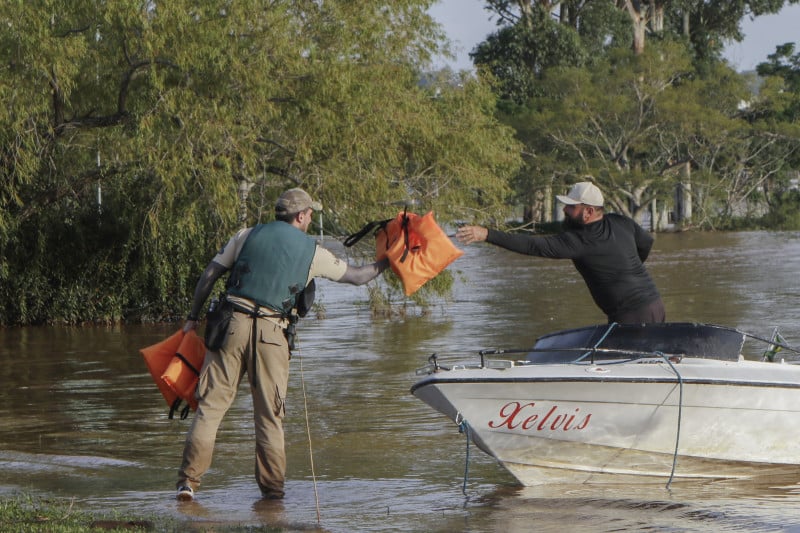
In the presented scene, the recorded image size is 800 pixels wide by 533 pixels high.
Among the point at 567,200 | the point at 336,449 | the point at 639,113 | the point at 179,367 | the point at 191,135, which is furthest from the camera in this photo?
the point at 639,113

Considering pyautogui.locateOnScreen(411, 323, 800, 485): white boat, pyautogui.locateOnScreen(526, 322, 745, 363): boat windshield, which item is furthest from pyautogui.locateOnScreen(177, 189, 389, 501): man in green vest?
pyautogui.locateOnScreen(526, 322, 745, 363): boat windshield

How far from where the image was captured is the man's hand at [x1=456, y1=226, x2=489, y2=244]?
8.34 m

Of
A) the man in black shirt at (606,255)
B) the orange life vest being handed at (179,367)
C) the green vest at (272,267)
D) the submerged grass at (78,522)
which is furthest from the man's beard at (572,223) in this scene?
the submerged grass at (78,522)

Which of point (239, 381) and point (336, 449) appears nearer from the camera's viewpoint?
point (239, 381)

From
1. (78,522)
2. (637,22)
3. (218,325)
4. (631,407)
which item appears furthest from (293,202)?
(637,22)

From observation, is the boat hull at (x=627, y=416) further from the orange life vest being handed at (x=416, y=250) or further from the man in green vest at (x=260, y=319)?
the man in green vest at (x=260, y=319)

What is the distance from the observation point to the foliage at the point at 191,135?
18.5 m

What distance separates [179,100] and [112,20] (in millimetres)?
1437

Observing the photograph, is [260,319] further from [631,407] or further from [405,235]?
[631,407]

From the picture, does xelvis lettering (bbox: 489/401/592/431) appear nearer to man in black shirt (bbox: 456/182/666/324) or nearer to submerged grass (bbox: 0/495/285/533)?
Answer: man in black shirt (bbox: 456/182/666/324)

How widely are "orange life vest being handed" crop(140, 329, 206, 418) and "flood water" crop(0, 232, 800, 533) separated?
677 millimetres

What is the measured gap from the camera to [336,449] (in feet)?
34.8

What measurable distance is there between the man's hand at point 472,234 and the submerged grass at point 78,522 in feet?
7.45

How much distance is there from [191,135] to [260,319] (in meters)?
11.0
